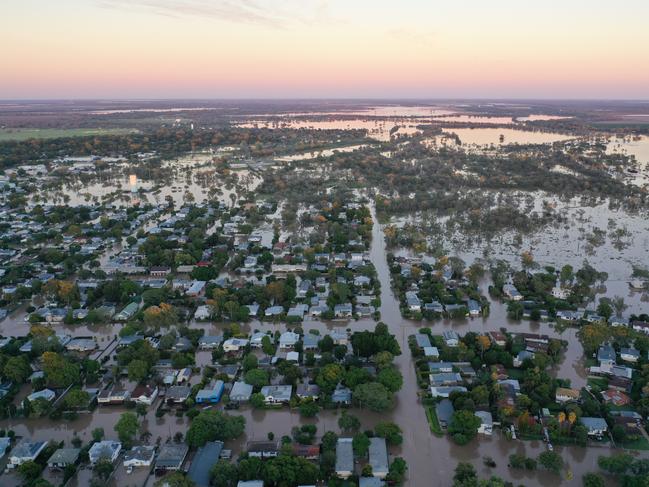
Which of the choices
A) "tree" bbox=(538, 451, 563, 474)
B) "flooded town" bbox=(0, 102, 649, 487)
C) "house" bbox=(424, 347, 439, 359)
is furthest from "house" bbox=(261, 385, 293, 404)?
"tree" bbox=(538, 451, 563, 474)

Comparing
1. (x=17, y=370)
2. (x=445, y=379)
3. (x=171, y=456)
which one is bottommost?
(x=171, y=456)

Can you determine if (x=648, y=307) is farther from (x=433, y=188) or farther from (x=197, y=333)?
(x=433, y=188)

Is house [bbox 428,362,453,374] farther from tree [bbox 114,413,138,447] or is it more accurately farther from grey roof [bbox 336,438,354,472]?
tree [bbox 114,413,138,447]

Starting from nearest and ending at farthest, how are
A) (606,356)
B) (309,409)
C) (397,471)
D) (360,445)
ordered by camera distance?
(397,471) < (360,445) < (309,409) < (606,356)

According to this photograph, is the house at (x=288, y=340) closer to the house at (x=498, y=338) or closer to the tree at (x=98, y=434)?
the tree at (x=98, y=434)

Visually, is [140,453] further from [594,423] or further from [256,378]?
[594,423]

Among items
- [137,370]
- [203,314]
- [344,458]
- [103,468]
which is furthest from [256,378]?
[203,314]

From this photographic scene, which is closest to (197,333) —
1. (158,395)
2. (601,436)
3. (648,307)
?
(158,395)
